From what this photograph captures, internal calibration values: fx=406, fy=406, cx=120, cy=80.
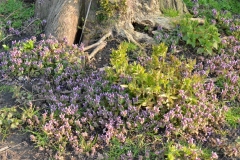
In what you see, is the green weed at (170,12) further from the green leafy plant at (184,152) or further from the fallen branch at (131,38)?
the green leafy plant at (184,152)

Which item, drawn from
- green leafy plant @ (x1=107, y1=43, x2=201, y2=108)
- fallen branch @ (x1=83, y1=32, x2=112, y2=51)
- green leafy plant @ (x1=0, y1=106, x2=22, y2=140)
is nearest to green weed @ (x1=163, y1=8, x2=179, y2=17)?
fallen branch @ (x1=83, y1=32, x2=112, y2=51)

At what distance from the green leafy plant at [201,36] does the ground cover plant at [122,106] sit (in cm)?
25

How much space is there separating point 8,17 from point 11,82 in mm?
1855

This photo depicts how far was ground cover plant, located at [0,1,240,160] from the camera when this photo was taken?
457 cm

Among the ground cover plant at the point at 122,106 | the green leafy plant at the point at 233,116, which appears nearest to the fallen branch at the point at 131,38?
the ground cover plant at the point at 122,106

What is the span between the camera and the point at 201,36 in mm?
6031

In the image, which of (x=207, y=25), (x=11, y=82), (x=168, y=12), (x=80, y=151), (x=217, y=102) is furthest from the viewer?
(x=168, y=12)

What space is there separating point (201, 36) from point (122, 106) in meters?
1.97

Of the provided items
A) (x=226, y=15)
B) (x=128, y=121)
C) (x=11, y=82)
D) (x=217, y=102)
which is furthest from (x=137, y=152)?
(x=226, y=15)

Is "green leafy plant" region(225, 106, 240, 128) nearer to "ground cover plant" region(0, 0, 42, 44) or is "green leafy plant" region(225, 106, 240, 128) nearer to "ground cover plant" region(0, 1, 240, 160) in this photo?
"ground cover plant" region(0, 1, 240, 160)

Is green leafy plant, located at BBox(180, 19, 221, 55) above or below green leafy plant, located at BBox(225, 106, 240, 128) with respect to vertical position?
above

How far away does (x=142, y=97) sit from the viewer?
Answer: 4.93 m

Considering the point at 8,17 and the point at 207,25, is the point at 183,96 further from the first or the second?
the point at 8,17

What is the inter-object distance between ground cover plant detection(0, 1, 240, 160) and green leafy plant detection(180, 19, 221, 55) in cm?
25
